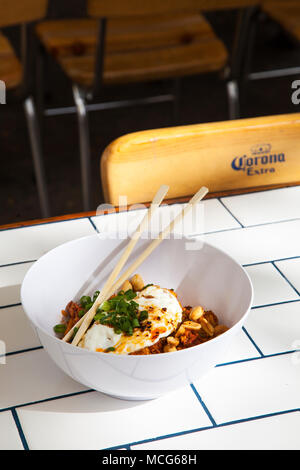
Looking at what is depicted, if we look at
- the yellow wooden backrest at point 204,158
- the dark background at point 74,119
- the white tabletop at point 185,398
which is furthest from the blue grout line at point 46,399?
the dark background at point 74,119

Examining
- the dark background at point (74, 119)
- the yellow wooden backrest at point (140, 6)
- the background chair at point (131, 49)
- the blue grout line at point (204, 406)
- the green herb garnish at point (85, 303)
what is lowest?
→ the dark background at point (74, 119)

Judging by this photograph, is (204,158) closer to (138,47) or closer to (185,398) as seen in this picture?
(185,398)

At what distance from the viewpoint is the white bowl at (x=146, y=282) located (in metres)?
0.70

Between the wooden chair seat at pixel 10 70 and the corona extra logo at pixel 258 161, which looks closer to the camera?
the corona extra logo at pixel 258 161

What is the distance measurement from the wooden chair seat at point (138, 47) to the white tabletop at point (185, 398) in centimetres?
116

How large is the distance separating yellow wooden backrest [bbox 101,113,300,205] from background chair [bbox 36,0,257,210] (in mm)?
703

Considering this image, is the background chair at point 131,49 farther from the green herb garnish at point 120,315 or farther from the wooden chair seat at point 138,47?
the green herb garnish at point 120,315

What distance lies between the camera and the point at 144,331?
0.76m

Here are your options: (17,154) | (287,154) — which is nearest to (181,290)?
(287,154)

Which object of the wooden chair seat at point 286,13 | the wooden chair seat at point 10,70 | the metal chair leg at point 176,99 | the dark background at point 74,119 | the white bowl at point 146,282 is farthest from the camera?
the metal chair leg at point 176,99

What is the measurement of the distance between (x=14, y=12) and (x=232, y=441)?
4.47 ft

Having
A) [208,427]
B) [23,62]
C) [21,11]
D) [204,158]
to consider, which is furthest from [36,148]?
[208,427]

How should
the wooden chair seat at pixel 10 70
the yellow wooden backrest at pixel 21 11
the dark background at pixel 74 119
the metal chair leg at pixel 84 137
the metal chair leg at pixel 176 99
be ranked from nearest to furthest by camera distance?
the yellow wooden backrest at pixel 21 11
the wooden chair seat at pixel 10 70
the metal chair leg at pixel 84 137
the dark background at pixel 74 119
the metal chair leg at pixel 176 99

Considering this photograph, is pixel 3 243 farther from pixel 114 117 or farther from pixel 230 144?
pixel 114 117
